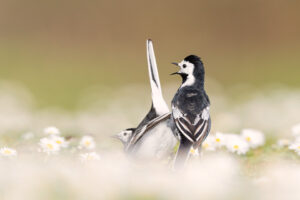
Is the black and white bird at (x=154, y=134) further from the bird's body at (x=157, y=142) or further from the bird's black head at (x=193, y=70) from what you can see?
the bird's black head at (x=193, y=70)

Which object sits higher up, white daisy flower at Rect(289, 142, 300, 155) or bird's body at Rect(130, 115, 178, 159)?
white daisy flower at Rect(289, 142, 300, 155)

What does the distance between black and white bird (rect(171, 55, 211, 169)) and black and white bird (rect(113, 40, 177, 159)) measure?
5.3 inches

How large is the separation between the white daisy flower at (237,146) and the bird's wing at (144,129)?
1383mm

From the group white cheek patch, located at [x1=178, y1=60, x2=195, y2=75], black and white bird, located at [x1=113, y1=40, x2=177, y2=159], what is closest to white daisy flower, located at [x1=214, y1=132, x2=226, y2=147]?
black and white bird, located at [x1=113, y1=40, x2=177, y2=159]

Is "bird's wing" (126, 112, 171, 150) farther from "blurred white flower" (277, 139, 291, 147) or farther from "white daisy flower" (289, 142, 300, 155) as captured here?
"blurred white flower" (277, 139, 291, 147)

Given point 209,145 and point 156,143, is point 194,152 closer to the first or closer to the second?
point 156,143

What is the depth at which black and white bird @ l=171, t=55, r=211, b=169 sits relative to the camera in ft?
15.2

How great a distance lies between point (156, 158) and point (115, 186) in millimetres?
1387

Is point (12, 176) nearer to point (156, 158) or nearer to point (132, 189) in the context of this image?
point (132, 189)

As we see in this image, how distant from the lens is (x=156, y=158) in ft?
16.6

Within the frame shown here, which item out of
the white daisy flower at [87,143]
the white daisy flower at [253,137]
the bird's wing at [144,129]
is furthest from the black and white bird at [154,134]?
the white daisy flower at [253,137]

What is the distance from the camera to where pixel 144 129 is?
194 inches

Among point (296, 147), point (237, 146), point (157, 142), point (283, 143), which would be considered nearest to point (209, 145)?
point (237, 146)

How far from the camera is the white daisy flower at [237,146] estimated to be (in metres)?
6.00
